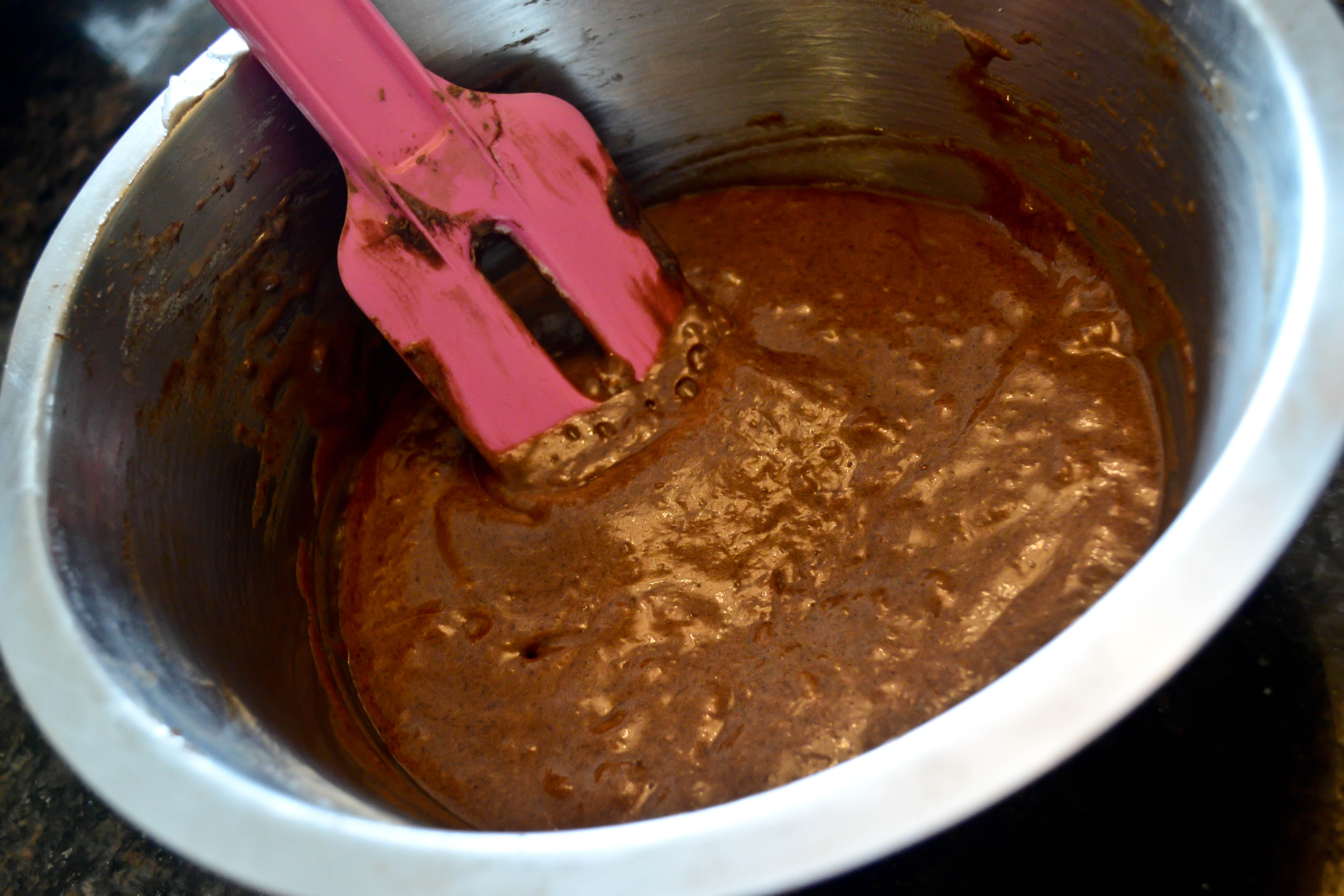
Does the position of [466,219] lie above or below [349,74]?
below

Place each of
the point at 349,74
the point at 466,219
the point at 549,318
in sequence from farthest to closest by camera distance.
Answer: the point at 549,318, the point at 466,219, the point at 349,74

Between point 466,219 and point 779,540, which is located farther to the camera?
point 466,219

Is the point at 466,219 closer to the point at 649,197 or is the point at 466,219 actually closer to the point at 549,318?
the point at 549,318

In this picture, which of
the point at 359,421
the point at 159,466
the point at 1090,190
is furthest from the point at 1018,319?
the point at 159,466

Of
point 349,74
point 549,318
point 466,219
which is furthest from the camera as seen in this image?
point 549,318

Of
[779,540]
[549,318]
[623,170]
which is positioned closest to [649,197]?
[623,170]

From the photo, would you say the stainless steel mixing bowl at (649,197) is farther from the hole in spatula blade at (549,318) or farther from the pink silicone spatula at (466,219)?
the hole in spatula blade at (549,318)

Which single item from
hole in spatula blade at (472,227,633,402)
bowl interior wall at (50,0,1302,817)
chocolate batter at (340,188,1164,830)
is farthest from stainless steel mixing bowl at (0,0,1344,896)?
hole in spatula blade at (472,227,633,402)
